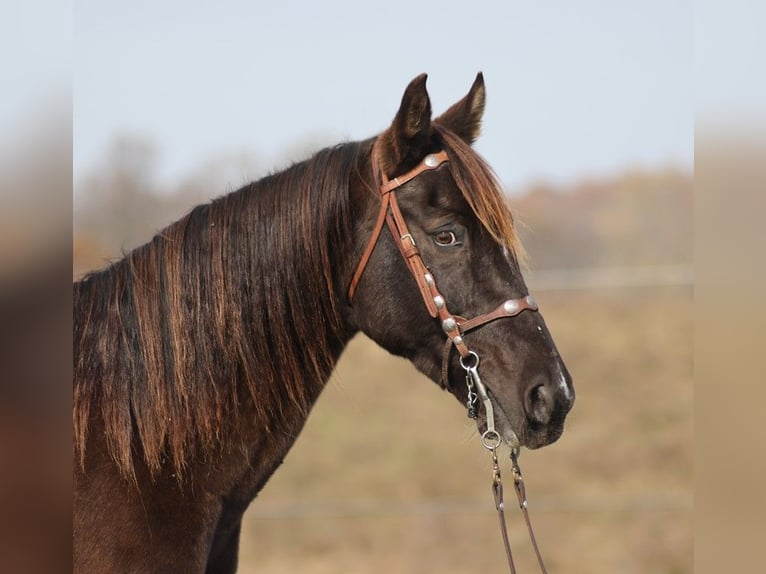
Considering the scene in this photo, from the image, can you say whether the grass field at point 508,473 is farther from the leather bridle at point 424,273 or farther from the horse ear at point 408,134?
the horse ear at point 408,134

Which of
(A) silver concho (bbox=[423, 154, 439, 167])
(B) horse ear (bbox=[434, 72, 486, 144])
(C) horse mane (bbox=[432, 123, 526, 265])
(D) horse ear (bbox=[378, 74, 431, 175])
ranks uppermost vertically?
(B) horse ear (bbox=[434, 72, 486, 144])

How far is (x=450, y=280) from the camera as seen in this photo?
85.0 inches

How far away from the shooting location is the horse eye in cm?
217

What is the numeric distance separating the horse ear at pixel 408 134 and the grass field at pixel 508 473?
3349mm

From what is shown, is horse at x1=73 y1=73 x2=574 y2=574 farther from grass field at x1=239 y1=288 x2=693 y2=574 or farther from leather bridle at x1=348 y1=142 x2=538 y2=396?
grass field at x1=239 y1=288 x2=693 y2=574

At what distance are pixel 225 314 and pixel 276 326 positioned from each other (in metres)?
0.15

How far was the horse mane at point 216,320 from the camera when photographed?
2.03 meters

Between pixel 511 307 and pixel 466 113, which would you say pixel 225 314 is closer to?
pixel 511 307

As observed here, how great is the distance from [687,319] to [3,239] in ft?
32.5

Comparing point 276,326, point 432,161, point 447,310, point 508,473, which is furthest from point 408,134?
point 508,473

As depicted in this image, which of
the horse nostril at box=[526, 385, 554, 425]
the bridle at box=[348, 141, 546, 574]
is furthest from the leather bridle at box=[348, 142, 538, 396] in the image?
the horse nostril at box=[526, 385, 554, 425]

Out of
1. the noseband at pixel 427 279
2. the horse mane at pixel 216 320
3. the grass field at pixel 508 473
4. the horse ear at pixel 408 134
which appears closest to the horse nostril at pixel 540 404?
the noseband at pixel 427 279

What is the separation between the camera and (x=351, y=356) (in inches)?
414

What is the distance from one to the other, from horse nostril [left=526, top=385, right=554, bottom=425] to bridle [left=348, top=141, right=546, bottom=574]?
9 centimetres
